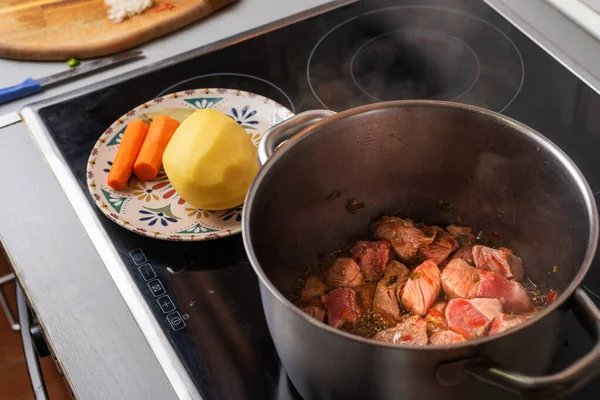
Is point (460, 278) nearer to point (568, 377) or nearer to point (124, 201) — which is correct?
point (568, 377)

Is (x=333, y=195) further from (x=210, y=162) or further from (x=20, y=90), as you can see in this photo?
(x=20, y=90)

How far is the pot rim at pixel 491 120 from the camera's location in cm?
54

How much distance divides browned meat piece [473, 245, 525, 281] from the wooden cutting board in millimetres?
729

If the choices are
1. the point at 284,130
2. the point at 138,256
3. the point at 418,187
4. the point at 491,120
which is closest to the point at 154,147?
the point at 138,256

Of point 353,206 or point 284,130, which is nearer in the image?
point 284,130

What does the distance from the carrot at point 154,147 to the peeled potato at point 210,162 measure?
0.04 m

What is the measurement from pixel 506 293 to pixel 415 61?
52cm

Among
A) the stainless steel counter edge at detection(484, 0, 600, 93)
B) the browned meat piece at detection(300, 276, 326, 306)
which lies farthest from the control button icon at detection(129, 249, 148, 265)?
the stainless steel counter edge at detection(484, 0, 600, 93)

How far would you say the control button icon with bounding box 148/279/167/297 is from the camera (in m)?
0.85

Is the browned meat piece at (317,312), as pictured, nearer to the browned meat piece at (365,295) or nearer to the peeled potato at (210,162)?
the browned meat piece at (365,295)

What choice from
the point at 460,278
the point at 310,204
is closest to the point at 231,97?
the point at 310,204

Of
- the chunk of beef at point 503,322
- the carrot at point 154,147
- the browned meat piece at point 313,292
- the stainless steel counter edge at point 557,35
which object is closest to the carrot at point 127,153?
the carrot at point 154,147

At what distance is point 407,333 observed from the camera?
73 centimetres

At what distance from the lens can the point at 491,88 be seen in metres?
1.10
